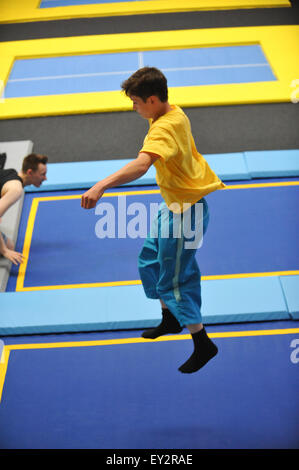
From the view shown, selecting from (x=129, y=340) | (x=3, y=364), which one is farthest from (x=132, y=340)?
(x=3, y=364)

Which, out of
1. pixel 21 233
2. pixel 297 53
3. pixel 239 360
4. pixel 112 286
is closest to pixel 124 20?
pixel 297 53

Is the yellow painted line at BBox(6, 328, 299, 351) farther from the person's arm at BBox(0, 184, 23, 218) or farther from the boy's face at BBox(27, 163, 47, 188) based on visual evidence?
the boy's face at BBox(27, 163, 47, 188)

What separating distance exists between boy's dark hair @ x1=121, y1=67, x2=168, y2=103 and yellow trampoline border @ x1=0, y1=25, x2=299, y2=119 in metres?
4.09

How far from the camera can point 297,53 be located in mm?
6762

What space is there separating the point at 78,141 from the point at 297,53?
3457 millimetres

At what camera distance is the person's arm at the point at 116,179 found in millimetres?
1592

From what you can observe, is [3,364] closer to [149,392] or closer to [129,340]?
[129,340]

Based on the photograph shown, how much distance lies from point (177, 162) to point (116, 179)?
0.39 meters

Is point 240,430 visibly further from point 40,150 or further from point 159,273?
point 40,150

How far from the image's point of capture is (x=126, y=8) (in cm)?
829

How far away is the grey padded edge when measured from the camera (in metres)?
3.95

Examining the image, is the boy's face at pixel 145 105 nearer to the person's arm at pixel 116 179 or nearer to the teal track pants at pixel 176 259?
the person's arm at pixel 116 179

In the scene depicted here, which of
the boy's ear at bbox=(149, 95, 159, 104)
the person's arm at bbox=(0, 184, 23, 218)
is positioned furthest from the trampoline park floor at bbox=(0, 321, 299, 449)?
the boy's ear at bbox=(149, 95, 159, 104)

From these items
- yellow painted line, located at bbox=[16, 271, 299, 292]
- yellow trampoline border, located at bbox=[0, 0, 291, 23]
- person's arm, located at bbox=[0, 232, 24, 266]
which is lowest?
yellow painted line, located at bbox=[16, 271, 299, 292]
